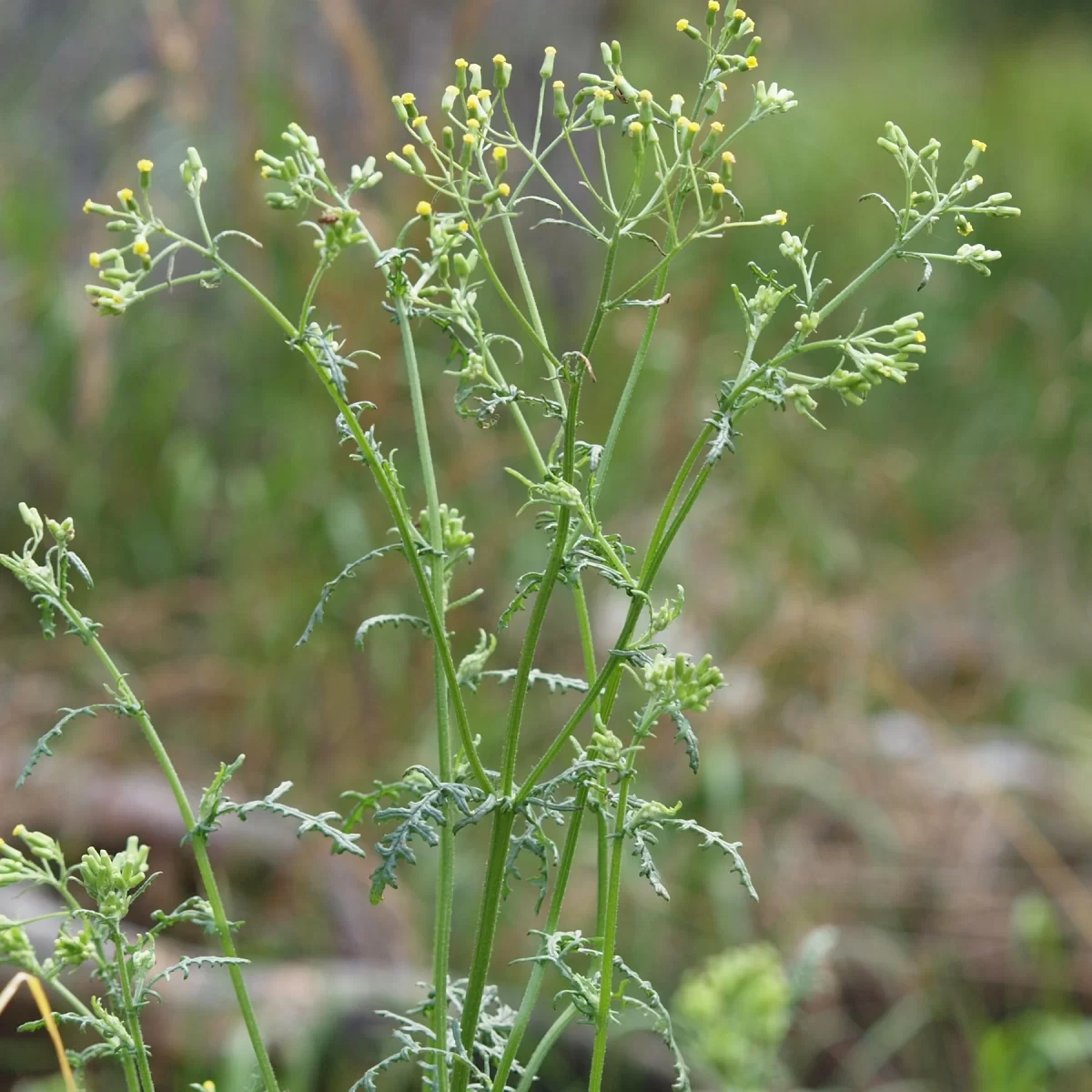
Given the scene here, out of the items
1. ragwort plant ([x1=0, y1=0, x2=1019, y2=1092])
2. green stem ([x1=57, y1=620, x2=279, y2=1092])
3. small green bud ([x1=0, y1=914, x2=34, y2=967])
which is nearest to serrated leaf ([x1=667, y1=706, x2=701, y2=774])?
ragwort plant ([x1=0, y1=0, x2=1019, y2=1092])

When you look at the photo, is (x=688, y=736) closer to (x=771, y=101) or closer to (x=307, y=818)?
(x=307, y=818)

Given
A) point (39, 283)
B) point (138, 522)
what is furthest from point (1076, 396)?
point (39, 283)

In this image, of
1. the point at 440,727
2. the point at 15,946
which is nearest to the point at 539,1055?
the point at 440,727

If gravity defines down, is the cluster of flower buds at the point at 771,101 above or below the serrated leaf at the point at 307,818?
above

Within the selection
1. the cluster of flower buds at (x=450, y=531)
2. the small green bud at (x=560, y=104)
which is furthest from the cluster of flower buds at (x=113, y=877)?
the small green bud at (x=560, y=104)

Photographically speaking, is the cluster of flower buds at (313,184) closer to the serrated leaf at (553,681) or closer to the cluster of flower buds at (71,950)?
the serrated leaf at (553,681)

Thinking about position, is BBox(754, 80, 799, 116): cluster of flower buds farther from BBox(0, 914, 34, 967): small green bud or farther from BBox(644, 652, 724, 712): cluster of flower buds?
BBox(0, 914, 34, 967): small green bud

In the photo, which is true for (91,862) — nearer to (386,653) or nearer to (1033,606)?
(386,653)
